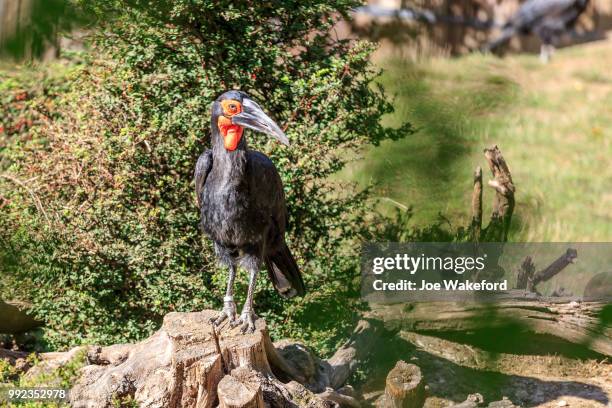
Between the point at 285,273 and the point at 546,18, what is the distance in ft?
8.31

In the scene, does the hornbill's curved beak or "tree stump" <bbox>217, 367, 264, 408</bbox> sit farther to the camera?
the hornbill's curved beak

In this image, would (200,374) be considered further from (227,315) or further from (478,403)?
(478,403)

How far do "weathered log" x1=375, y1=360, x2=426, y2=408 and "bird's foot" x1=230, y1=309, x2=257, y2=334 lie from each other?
1266 millimetres

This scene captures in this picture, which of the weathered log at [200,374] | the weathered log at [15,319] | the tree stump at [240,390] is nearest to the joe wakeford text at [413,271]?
the weathered log at [200,374]

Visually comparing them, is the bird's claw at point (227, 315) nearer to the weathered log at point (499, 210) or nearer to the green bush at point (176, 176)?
the green bush at point (176, 176)

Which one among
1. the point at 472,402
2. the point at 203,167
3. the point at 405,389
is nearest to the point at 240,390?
the point at 203,167

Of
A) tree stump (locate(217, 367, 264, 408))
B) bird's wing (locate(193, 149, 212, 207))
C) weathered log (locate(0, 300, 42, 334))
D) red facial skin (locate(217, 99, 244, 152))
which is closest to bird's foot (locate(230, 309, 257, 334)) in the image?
tree stump (locate(217, 367, 264, 408))

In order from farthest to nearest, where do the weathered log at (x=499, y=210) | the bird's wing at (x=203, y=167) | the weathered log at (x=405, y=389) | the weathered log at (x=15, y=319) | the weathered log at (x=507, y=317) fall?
the weathered log at (x=15, y=319), the weathered log at (x=405, y=389), the bird's wing at (x=203, y=167), the weathered log at (x=499, y=210), the weathered log at (x=507, y=317)

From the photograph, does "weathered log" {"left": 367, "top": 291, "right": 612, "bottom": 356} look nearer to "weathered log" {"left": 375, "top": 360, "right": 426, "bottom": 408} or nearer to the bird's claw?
"weathered log" {"left": 375, "top": 360, "right": 426, "bottom": 408}

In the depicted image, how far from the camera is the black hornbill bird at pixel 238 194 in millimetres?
4469

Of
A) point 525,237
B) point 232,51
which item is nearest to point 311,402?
point 232,51

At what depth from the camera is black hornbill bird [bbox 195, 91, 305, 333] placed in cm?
447

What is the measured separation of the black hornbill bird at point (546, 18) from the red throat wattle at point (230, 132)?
1.56m

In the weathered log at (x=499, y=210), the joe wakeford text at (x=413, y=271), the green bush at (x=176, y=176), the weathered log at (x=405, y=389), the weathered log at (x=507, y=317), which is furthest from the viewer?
the green bush at (x=176, y=176)
